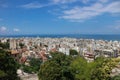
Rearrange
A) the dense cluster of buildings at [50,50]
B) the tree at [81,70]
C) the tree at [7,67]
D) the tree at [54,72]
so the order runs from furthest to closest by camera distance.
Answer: the dense cluster of buildings at [50,50]
the tree at [81,70]
the tree at [54,72]
the tree at [7,67]

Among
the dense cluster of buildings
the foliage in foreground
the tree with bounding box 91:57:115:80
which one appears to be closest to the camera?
the tree with bounding box 91:57:115:80

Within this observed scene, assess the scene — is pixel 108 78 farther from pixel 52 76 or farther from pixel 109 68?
pixel 52 76

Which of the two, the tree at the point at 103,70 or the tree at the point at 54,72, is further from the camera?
the tree at the point at 54,72

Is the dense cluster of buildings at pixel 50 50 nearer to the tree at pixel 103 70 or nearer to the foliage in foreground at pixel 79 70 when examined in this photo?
the foliage in foreground at pixel 79 70

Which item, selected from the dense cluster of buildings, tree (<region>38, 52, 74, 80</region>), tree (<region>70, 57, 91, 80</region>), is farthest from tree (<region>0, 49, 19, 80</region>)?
the dense cluster of buildings

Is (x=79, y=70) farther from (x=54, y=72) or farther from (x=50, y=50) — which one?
(x=50, y=50)

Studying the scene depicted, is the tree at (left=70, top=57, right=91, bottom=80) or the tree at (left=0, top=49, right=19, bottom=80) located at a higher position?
the tree at (left=0, top=49, right=19, bottom=80)

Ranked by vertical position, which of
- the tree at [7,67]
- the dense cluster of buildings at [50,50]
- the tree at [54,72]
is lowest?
the dense cluster of buildings at [50,50]

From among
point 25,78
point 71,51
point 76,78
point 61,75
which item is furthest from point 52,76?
point 71,51

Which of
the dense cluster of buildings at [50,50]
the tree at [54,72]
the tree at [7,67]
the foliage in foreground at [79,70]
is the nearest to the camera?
the tree at [7,67]

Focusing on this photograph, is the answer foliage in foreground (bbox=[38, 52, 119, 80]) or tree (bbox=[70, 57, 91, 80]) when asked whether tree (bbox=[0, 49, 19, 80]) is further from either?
tree (bbox=[70, 57, 91, 80])

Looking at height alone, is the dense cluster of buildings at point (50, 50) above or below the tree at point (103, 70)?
below

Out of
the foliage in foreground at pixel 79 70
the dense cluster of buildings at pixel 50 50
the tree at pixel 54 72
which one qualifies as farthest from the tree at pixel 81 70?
the dense cluster of buildings at pixel 50 50

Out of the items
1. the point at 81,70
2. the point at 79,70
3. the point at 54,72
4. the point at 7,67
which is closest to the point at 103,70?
the point at 81,70
